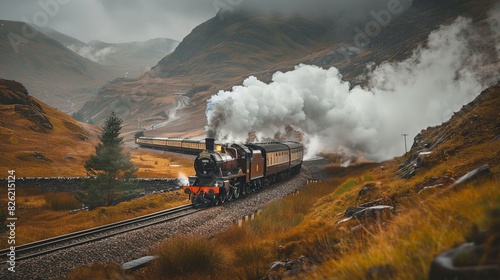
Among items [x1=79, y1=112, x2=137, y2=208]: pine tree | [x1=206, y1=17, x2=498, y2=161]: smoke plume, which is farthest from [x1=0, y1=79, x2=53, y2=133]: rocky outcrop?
[x1=206, y1=17, x2=498, y2=161]: smoke plume

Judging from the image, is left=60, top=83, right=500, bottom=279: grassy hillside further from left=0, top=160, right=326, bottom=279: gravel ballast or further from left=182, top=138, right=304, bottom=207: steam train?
left=182, top=138, right=304, bottom=207: steam train

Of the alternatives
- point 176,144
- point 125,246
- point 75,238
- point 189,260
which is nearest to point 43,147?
point 176,144

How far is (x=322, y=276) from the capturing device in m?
4.97

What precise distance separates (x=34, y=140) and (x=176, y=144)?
2436 centimetres

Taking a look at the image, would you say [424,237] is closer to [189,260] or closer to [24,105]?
[189,260]

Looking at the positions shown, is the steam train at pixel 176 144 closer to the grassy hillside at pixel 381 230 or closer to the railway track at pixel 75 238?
the railway track at pixel 75 238

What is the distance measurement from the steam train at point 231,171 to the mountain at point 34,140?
85.4 ft

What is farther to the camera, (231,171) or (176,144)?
(176,144)

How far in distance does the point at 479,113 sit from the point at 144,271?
49.9 ft

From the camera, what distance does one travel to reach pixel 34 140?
208 feet

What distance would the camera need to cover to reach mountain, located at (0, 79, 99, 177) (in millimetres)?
45375

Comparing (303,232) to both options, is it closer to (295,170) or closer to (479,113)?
(479,113)

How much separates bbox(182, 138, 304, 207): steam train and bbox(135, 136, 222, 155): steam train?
25.5 m

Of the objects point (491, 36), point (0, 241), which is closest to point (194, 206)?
point (0, 241)
